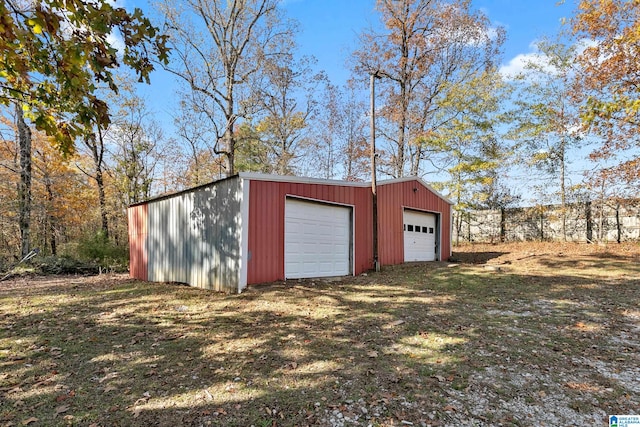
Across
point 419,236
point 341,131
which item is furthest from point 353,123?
point 419,236

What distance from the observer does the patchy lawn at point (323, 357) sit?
2.59m

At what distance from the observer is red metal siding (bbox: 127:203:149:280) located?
10195 mm

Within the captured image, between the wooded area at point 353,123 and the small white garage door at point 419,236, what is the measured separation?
5.09 metres

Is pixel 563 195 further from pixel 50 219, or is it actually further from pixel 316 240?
pixel 50 219

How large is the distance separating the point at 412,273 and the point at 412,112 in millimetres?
10924

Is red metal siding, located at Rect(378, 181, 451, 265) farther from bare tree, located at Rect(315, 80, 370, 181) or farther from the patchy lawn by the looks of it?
bare tree, located at Rect(315, 80, 370, 181)

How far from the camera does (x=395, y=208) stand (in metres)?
10.9

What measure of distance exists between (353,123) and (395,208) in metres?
11.8

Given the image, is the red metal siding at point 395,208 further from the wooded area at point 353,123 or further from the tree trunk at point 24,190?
the tree trunk at point 24,190

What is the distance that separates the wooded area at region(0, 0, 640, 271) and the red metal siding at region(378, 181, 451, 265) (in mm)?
4520

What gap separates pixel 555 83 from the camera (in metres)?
15.2

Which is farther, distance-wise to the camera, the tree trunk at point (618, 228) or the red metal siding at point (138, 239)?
the tree trunk at point (618, 228)

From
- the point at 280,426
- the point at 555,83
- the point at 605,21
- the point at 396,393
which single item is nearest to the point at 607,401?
the point at 396,393

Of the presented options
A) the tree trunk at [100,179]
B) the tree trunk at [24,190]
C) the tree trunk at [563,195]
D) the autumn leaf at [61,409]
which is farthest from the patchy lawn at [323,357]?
the tree trunk at [100,179]
